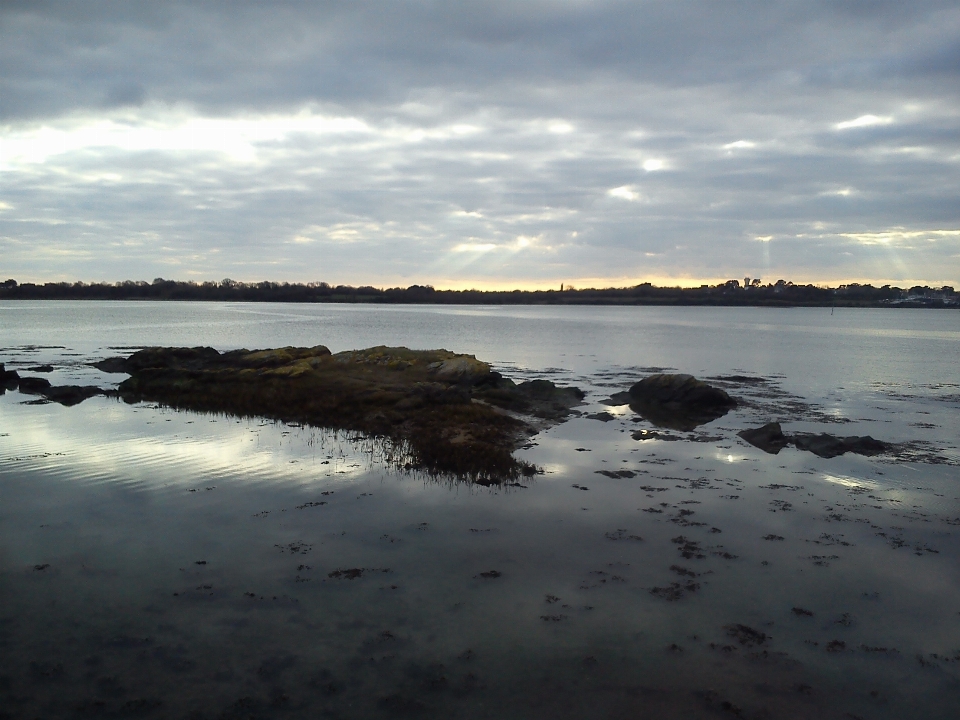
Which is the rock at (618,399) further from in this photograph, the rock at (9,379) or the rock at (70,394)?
the rock at (9,379)

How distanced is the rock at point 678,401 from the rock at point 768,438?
10.4ft

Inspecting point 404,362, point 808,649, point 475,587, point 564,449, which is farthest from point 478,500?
point 404,362

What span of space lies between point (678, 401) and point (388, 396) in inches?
492

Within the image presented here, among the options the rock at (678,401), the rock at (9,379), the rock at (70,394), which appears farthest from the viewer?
the rock at (9,379)

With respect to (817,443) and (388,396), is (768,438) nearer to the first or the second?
(817,443)

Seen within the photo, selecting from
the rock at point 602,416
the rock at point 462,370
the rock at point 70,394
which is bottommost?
the rock at point 602,416

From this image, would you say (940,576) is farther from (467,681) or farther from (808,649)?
(467,681)

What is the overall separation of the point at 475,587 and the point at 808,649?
15.6 ft

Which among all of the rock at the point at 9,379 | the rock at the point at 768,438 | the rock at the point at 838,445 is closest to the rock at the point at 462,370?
the rock at the point at 768,438

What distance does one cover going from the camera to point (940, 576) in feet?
37.3

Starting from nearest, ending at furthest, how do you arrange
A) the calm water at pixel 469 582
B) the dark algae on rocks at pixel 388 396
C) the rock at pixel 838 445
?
the calm water at pixel 469 582 < the dark algae on rocks at pixel 388 396 < the rock at pixel 838 445

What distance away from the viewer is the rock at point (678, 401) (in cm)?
2687

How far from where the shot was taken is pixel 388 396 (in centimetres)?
2767

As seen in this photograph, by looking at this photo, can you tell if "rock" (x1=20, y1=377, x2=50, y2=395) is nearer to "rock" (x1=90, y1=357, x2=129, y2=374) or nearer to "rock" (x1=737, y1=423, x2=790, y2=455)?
"rock" (x1=90, y1=357, x2=129, y2=374)
